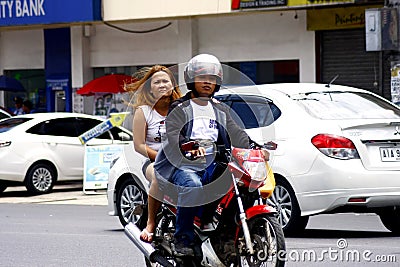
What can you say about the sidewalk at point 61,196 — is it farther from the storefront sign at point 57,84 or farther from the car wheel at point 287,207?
the car wheel at point 287,207

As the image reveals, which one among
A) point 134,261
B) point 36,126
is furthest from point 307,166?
point 36,126

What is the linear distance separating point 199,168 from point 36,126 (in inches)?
466

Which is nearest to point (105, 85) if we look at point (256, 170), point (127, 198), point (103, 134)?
point (103, 134)

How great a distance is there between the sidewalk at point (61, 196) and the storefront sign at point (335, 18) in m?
6.35

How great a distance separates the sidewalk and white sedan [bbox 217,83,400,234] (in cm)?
687

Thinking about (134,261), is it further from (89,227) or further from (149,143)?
(89,227)

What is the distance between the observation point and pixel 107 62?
24922 millimetres

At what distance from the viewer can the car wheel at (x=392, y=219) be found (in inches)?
424

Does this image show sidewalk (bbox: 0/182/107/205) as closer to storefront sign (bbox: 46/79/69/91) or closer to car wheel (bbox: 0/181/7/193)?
car wheel (bbox: 0/181/7/193)

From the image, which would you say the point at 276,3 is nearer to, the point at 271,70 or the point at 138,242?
the point at 271,70

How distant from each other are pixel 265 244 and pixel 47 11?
1656 cm

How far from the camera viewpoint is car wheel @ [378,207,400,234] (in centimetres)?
1078

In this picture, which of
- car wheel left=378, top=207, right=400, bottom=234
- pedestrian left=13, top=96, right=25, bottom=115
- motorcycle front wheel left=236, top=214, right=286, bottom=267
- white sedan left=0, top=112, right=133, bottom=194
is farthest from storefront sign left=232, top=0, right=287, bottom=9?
motorcycle front wheel left=236, top=214, right=286, bottom=267

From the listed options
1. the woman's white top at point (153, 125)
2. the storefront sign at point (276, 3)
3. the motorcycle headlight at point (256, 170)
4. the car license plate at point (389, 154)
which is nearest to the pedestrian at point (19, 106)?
the storefront sign at point (276, 3)
